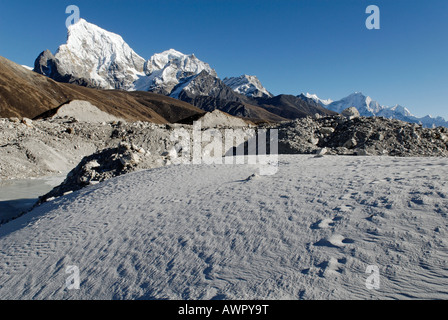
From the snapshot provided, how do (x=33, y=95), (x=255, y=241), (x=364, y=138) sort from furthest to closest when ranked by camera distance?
(x=33, y=95) < (x=364, y=138) < (x=255, y=241)

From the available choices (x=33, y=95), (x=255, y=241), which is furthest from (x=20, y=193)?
(x=33, y=95)

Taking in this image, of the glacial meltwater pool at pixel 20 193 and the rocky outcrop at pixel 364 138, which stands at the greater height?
the rocky outcrop at pixel 364 138

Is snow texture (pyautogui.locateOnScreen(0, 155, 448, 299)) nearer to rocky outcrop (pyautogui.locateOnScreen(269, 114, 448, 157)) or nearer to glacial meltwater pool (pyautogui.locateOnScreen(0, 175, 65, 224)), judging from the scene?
glacial meltwater pool (pyautogui.locateOnScreen(0, 175, 65, 224))

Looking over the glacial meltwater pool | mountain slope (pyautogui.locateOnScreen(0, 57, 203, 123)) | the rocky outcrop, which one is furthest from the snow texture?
mountain slope (pyautogui.locateOnScreen(0, 57, 203, 123))

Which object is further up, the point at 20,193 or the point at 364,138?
the point at 364,138

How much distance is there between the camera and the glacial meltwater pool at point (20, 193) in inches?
407

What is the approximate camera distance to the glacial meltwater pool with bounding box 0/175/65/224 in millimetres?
10336

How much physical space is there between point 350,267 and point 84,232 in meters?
4.73

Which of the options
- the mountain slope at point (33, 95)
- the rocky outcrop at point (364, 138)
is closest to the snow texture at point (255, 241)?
the rocky outcrop at point (364, 138)

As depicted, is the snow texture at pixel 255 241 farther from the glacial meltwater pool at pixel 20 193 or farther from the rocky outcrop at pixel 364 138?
the rocky outcrop at pixel 364 138

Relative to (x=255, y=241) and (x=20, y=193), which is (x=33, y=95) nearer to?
(x=20, y=193)

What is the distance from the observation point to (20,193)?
506 inches

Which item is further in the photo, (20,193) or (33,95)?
(33,95)

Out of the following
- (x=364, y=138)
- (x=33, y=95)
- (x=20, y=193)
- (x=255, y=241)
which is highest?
(x=33, y=95)
